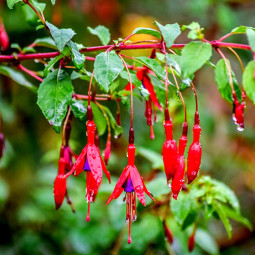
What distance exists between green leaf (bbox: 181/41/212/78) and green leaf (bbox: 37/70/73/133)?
0.21 m

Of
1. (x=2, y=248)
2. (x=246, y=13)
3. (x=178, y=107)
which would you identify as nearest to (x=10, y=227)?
(x=2, y=248)

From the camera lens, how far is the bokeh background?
1322 mm

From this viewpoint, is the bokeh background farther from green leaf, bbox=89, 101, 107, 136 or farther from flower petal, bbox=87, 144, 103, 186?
flower petal, bbox=87, 144, 103, 186

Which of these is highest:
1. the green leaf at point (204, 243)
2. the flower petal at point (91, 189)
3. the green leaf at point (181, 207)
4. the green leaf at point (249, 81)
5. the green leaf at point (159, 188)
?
the green leaf at point (249, 81)

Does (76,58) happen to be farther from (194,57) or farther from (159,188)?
(159,188)

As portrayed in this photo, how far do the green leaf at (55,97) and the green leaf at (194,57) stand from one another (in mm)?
209

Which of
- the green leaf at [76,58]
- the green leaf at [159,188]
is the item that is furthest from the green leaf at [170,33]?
the green leaf at [159,188]

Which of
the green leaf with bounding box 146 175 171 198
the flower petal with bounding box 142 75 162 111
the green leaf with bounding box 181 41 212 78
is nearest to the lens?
the green leaf with bounding box 181 41 212 78

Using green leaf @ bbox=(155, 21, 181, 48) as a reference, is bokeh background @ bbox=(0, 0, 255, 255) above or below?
below

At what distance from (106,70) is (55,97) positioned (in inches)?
4.1

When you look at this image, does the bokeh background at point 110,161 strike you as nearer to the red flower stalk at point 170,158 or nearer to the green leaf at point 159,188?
the green leaf at point 159,188

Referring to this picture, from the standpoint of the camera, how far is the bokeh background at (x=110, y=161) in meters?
1.32

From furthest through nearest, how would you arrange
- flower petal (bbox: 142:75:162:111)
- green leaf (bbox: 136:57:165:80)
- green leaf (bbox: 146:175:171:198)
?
green leaf (bbox: 146:175:171:198) < flower petal (bbox: 142:75:162:111) < green leaf (bbox: 136:57:165:80)

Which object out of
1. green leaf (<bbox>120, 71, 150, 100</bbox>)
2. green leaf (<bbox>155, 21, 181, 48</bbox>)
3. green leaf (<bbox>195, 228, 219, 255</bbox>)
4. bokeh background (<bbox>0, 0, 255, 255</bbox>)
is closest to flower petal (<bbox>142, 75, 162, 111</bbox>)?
green leaf (<bbox>120, 71, 150, 100</bbox>)
